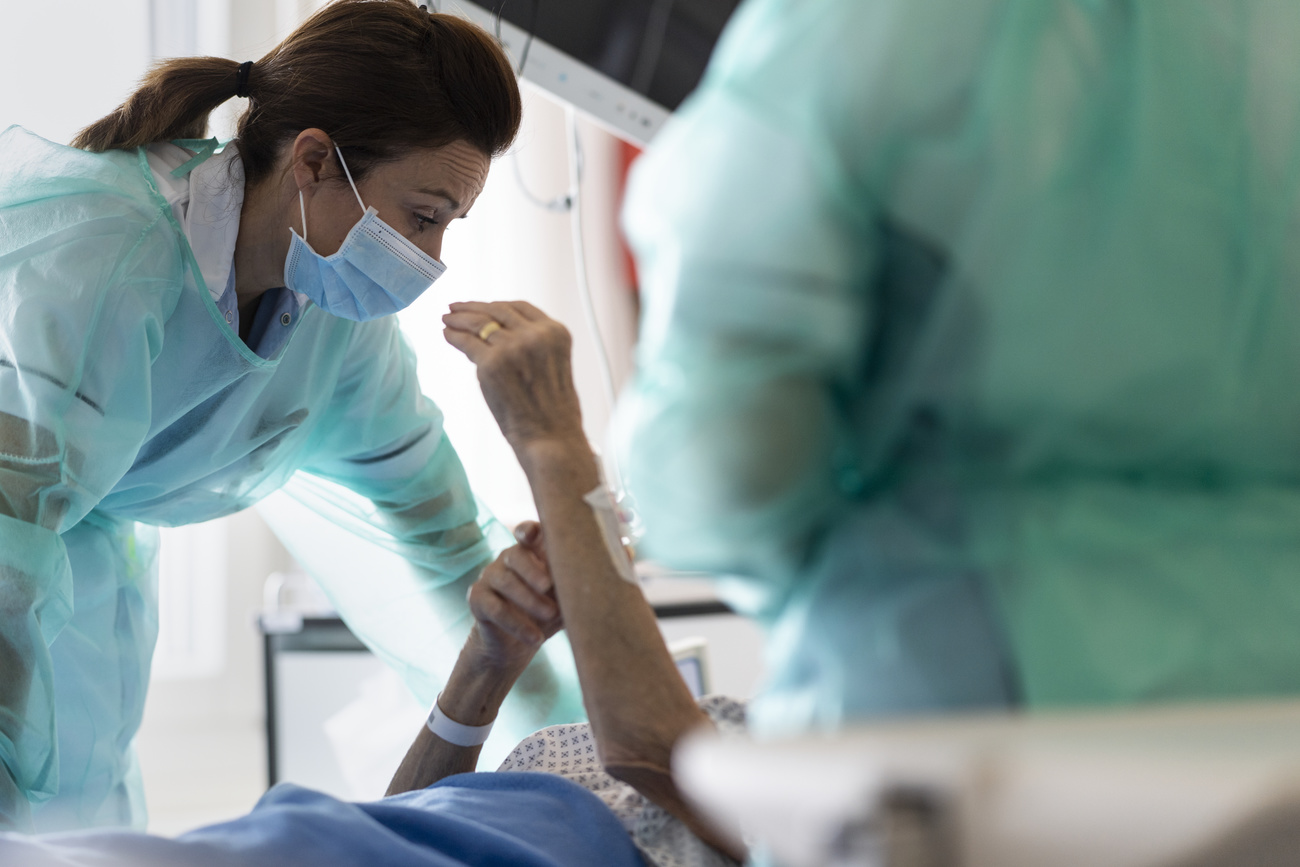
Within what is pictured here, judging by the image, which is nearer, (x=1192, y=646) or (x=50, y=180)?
(x=1192, y=646)

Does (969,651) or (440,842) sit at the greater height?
(969,651)

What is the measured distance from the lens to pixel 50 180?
97 cm

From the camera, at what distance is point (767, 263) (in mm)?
437

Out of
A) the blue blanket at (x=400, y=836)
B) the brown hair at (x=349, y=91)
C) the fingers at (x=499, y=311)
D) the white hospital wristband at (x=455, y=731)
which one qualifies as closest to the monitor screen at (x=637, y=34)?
the brown hair at (x=349, y=91)

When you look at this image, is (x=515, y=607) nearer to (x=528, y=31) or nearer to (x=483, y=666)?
(x=483, y=666)

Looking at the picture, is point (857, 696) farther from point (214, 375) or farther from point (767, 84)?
point (214, 375)

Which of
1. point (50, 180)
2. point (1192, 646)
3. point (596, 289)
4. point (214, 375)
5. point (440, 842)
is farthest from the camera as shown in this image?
point (596, 289)

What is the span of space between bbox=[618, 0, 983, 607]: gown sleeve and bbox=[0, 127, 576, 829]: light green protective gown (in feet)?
1.99

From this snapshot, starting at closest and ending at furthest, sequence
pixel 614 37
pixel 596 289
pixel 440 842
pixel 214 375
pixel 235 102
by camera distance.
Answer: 1. pixel 440 842
2. pixel 214 375
3. pixel 235 102
4. pixel 614 37
5. pixel 596 289

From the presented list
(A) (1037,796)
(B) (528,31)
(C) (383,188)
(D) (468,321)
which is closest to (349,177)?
(C) (383,188)

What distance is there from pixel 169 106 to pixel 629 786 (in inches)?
33.9

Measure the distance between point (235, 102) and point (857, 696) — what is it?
1076 millimetres

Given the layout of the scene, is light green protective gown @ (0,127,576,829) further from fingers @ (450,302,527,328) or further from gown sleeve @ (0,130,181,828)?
fingers @ (450,302,527,328)

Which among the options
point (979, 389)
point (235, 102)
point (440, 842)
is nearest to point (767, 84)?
point (979, 389)
